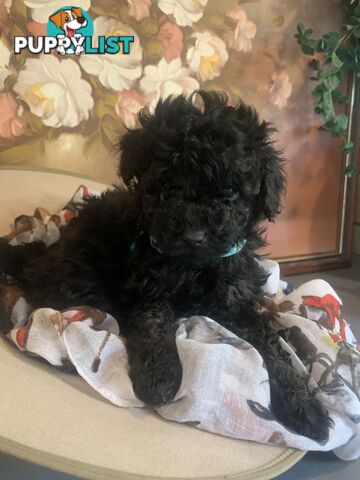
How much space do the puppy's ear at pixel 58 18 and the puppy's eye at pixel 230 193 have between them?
1.38m

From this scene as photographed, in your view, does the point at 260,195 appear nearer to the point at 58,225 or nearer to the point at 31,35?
the point at 58,225

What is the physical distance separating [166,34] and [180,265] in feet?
4.59

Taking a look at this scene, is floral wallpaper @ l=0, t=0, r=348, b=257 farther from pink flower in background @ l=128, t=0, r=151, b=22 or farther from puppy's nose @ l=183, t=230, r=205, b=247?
puppy's nose @ l=183, t=230, r=205, b=247

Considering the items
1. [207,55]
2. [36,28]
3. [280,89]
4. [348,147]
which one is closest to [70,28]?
[36,28]

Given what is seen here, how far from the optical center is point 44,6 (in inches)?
85.7

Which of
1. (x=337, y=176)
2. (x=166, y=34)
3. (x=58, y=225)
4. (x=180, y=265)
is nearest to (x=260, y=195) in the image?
(x=180, y=265)

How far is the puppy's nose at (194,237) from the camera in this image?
126cm

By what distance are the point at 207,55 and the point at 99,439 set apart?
1.94 m

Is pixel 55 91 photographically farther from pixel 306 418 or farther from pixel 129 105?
pixel 306 418

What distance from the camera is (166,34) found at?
2393 millimetres

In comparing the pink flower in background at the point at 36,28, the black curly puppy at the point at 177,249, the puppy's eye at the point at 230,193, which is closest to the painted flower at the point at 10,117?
the pink flower in background at the point at 36,28

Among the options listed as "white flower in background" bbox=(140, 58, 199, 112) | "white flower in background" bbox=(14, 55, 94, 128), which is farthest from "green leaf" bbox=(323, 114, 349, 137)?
"white flower in background" bbox=(14, 55, 94, 128)

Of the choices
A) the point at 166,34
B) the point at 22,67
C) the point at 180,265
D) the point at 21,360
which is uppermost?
the point at 166,34

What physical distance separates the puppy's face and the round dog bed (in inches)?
16.7
